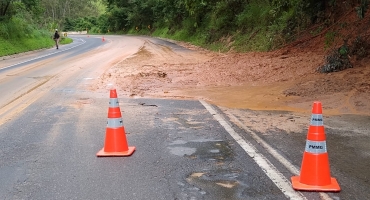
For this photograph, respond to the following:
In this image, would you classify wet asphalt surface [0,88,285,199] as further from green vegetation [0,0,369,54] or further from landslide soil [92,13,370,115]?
green vegetation [0,0,369,54]

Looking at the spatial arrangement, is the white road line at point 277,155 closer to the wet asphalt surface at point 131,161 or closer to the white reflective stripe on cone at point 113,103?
the wet asphalt surface at point 131,161

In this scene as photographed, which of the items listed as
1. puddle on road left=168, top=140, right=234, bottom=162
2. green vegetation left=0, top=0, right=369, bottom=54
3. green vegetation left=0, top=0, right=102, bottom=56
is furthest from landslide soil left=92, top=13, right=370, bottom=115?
green vegetation left=0, top=0, right=102, bottom=56

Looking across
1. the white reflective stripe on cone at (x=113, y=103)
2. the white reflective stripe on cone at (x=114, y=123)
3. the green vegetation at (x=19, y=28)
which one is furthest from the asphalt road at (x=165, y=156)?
the green vegetation at (x=19, y=28)

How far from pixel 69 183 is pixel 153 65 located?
1309cm

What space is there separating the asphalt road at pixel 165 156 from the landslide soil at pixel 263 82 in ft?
4.13

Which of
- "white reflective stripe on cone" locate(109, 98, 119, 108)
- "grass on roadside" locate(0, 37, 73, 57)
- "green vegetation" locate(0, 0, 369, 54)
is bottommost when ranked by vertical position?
"grass on roadside" locate(0, 37, 73, 57)

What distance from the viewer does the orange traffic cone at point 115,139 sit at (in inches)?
216

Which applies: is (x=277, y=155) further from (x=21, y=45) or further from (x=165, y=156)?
(x=21, y=45)

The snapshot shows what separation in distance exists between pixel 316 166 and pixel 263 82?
7.99 m

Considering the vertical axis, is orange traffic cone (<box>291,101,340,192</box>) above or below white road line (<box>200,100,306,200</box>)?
above

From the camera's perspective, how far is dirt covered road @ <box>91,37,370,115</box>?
9.23 meters

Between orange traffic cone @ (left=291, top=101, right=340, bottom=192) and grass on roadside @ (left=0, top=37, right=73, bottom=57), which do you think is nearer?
orange traffic cone @ (left=291, top=101, right=340, bottom=192)

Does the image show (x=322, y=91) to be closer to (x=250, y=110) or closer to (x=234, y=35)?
(x=250, y=110)

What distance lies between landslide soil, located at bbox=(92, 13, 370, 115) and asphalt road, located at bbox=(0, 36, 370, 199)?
126cm
